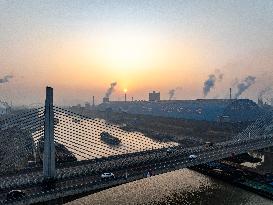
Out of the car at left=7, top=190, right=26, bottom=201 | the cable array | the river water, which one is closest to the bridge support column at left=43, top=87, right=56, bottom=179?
the car at left=7, top=190, right=26, bottom=201

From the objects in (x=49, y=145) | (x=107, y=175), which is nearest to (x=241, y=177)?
(x=107, y=175)

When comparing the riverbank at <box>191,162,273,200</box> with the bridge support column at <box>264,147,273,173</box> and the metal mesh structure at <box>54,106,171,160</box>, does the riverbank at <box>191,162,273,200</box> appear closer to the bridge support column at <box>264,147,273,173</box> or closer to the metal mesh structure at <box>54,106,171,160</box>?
the bridge support column at <box>264,147,273,173</box>

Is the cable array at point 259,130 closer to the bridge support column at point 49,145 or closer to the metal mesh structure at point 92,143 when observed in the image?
the metal mesh structure at point 92,143

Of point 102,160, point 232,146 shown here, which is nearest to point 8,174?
point 102,160

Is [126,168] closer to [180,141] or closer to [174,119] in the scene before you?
[180,141]

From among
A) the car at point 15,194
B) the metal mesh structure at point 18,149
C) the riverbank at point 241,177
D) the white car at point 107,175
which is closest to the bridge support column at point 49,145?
the car at point 15,194

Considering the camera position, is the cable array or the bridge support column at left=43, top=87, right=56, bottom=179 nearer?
the bridge support column at left=43, top=87, right=56, bottom=179
